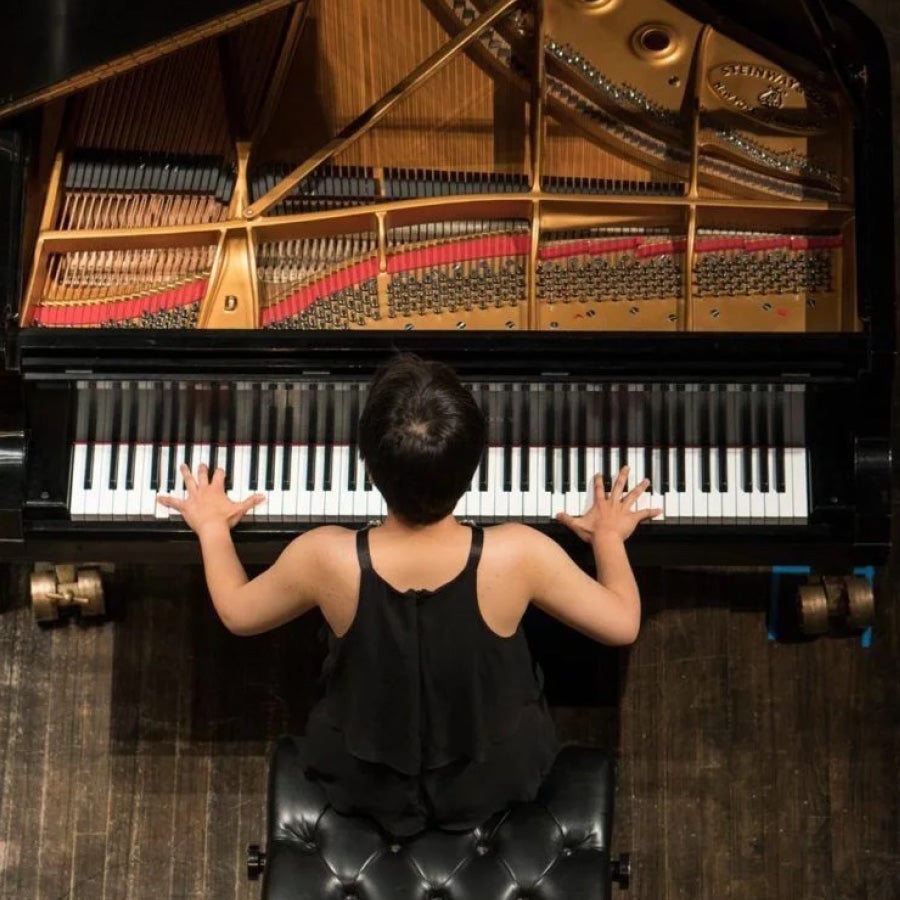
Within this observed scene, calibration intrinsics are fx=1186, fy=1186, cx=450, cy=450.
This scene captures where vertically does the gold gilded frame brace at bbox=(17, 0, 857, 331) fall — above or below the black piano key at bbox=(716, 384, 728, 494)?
above

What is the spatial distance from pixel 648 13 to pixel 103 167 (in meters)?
1.33

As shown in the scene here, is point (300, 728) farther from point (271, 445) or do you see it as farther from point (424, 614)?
point (424, 614)

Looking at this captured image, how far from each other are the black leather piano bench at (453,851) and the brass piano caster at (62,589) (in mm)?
1058

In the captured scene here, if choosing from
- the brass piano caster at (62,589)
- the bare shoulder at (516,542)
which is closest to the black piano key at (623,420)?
the bare shoulder at (516,542)

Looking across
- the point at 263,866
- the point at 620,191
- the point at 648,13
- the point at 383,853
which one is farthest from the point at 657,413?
the point at 263,866

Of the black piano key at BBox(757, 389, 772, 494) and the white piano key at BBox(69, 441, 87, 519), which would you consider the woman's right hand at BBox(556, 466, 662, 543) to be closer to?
the black piano key at BBox(757, 389, 772, 494)

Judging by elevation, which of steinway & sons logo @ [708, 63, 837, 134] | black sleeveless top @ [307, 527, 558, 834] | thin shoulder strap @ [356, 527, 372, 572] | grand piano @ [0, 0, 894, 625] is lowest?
black sleeveless top @ [307, 527, 558, 834]

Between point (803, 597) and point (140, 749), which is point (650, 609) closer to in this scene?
point (803, 597)

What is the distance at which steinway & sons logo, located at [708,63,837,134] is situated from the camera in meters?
2.81

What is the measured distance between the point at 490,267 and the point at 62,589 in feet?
5.08

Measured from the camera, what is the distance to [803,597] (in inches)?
132

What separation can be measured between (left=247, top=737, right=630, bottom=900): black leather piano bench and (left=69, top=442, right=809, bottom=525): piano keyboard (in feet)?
1.90

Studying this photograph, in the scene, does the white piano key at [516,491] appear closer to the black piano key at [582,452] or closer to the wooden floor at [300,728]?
the black piano key at [582,452]

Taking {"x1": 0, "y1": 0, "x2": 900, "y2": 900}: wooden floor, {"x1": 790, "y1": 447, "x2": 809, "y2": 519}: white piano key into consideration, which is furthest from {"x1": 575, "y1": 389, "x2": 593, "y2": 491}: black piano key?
{"x1": 0, "y1": 0, "x2": 900, "y2": 900}: wooden floor
